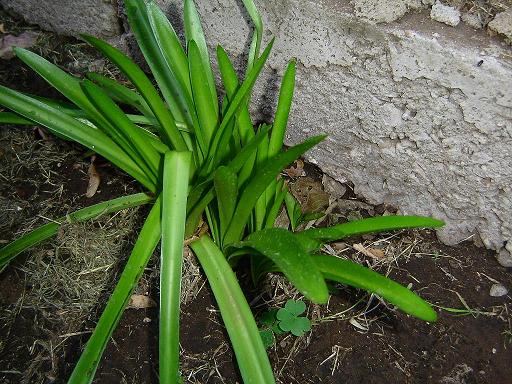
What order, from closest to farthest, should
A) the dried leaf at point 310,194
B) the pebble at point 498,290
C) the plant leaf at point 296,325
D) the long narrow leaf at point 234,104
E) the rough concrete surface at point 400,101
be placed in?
the long narrow leaf at point 234,104 → the rough concrete surface at point 400,101 → the plant leaf at point 296,325 → the pebble at point 498,290 → the dried leaf at point 310,194

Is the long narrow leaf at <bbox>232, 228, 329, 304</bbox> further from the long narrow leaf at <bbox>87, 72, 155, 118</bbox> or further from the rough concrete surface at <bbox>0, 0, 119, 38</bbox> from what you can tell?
the rough concrete surface at <bbox>0, 0, 119, 38</bbox>

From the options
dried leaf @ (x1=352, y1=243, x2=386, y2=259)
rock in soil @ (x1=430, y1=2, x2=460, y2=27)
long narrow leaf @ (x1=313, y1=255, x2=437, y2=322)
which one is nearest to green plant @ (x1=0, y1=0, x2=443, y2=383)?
long narrow leaf @ (x1=313, y1=255, x2=437, y2=322)

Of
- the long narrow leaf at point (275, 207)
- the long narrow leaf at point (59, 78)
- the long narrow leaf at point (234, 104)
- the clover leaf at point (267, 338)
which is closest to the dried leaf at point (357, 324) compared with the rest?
the clover leaf at point (267, 338)

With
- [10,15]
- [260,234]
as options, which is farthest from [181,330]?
[10,15]

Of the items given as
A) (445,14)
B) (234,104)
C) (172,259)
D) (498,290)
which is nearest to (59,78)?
(234,104)

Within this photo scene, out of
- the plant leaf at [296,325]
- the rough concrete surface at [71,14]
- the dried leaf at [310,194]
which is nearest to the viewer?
the plant leaf at [296,325]

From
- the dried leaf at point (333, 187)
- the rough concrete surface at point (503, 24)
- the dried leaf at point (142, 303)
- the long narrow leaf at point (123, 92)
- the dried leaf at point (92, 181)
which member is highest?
the rough concrete surface at point (503, 24)

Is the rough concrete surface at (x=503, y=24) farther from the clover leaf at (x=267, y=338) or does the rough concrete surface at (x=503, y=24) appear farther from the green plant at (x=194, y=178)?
the clover leaf at (x=267, y=338)

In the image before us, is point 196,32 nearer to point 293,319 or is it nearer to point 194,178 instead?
point 194,178
